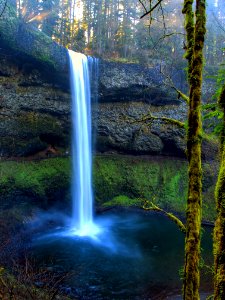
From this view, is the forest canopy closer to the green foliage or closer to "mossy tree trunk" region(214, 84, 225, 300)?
the green foliage

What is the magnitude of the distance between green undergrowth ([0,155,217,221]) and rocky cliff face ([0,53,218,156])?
95cm

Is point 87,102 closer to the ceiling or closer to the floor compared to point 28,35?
closer to the floor

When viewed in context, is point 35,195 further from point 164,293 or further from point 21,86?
point 164,293

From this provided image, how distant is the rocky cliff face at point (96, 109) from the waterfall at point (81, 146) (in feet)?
1.97

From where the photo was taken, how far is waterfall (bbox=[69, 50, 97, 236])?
1795 cm

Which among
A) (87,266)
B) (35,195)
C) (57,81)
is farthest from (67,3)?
(87,266)

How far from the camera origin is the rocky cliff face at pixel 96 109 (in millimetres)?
16719

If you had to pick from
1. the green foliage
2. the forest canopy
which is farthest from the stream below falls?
the forest canopy

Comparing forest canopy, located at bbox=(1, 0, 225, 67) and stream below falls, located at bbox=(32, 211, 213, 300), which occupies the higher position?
forest canopy, located at bbox=(1, 0, 225, 67)

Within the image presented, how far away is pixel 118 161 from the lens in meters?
20.8

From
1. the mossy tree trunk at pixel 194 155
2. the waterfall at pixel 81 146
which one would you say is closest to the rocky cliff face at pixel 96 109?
the waterfall at pixel 81 146

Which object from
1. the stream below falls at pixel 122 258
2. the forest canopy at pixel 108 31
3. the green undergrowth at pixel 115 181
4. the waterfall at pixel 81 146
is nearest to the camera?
the stream below falls at pixel 122 258

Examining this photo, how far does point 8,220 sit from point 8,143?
4.70 meters

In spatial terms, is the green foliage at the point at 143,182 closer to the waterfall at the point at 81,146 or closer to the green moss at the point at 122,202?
the green moss at the point at 122,202
